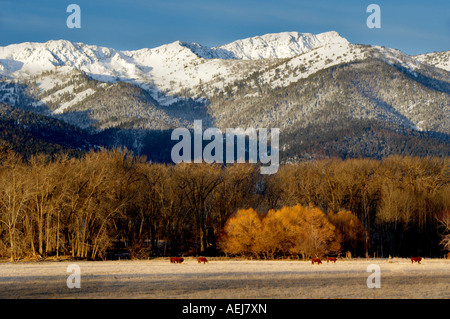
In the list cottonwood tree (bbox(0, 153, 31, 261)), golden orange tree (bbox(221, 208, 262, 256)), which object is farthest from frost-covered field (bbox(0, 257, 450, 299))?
golden orange tree (bbox(221, 208, 262, 256))

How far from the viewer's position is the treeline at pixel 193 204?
66438 mm

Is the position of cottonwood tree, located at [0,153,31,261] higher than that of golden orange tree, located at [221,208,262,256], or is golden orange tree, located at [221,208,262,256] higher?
cottonwood tree, located at [0,153,31,261]

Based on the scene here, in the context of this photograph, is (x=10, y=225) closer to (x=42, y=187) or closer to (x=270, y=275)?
(x=42, y=187)

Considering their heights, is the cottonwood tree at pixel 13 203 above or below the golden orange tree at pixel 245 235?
above

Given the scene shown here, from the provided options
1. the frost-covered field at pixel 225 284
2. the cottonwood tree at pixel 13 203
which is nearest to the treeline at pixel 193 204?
the cottonwood tree at pixel 13 203

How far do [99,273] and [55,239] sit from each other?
2975cm

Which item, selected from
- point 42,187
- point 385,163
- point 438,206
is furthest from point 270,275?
point 385,163

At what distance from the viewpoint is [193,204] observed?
9362 cm

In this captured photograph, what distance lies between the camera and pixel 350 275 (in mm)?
41281

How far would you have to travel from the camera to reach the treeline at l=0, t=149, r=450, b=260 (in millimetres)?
66438

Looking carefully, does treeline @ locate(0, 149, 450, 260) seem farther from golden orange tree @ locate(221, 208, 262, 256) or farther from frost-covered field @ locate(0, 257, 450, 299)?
frost-covered field @ locate(0, 257, 450, 299)

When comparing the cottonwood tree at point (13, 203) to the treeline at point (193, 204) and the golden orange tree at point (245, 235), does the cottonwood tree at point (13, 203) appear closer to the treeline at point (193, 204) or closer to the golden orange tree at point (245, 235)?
the treeline at point (193, 204)

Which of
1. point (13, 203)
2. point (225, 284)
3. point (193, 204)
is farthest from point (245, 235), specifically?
point (225, 284)
